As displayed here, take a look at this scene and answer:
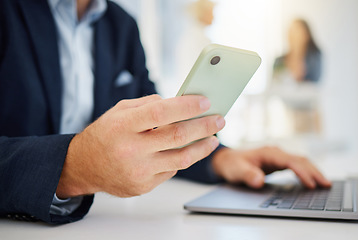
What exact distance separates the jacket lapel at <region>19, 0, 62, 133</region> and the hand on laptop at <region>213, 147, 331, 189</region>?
0.41 meters

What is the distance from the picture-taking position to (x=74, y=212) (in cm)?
52

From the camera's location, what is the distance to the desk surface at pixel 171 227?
43cm

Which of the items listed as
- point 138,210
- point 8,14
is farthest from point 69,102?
point 138,210

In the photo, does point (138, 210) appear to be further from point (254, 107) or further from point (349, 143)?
point (349, 143)

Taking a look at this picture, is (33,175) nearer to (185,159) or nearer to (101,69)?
(185,159)

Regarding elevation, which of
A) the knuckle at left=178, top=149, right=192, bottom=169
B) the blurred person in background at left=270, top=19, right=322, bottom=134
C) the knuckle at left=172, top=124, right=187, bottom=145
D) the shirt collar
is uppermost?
the shirt collar

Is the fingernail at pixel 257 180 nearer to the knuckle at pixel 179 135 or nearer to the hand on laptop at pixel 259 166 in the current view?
the hand on laptop at pixel 259 166

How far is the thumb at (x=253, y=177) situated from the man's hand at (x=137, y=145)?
260 mm

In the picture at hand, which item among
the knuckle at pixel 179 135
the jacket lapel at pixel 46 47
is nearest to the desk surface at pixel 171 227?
the knuckle at pixel 179 135

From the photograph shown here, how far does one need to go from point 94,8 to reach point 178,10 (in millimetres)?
2720

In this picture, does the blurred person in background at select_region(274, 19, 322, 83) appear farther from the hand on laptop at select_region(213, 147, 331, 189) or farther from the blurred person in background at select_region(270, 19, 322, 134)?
the hand on laptop at select_region(213, 147, 331, 189)

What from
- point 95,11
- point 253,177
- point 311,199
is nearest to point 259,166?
point 253,177

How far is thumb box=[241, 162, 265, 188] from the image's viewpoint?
2.28 feet

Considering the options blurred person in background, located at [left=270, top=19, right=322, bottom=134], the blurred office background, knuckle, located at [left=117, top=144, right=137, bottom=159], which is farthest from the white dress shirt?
blurred person in background, located at [left=270, top=19, right=322, bottom=134]
